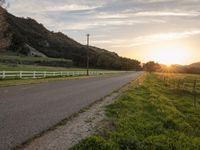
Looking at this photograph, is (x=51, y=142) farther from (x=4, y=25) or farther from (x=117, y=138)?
(x=4, y=25)

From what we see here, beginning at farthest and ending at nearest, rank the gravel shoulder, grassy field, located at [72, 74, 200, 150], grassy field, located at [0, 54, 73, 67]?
grassy field, located at [0, 54, 73, 67]
grassy field, located at [72, 74, 200, 150]
the gravel shoulder

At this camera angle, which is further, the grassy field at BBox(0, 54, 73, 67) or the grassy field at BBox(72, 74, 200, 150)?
the grassy field at BBox(0, 54, 73, 67)

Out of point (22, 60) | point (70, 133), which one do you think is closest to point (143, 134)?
point (70, 133)

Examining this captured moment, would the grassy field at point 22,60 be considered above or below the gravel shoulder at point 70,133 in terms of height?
above

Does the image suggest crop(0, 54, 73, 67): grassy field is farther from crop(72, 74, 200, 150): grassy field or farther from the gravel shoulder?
crop(72, 74, 200, 150): grassy field

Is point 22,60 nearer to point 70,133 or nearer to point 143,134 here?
point 70,133

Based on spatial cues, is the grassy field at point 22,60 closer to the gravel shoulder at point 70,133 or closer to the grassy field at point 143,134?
the gravel shoulder at point 70,133

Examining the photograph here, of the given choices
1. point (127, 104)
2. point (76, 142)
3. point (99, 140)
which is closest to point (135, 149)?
point (99, 140)

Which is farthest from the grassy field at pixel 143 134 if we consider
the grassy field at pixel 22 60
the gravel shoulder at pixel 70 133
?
the grassy field at pixel 22 60

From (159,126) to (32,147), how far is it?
4633 mm

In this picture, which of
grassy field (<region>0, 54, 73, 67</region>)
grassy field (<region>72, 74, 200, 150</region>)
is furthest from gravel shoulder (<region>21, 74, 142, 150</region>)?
grassy field (<region>0, 54, 73, 67</region>)

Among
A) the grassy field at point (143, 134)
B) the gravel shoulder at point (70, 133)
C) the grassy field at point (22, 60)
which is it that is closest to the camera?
the gravel shoulder at point (70, 133)

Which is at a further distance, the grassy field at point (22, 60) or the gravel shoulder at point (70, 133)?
the grassy field at point (22, 60)

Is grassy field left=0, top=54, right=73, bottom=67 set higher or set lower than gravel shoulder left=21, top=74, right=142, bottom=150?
higher
